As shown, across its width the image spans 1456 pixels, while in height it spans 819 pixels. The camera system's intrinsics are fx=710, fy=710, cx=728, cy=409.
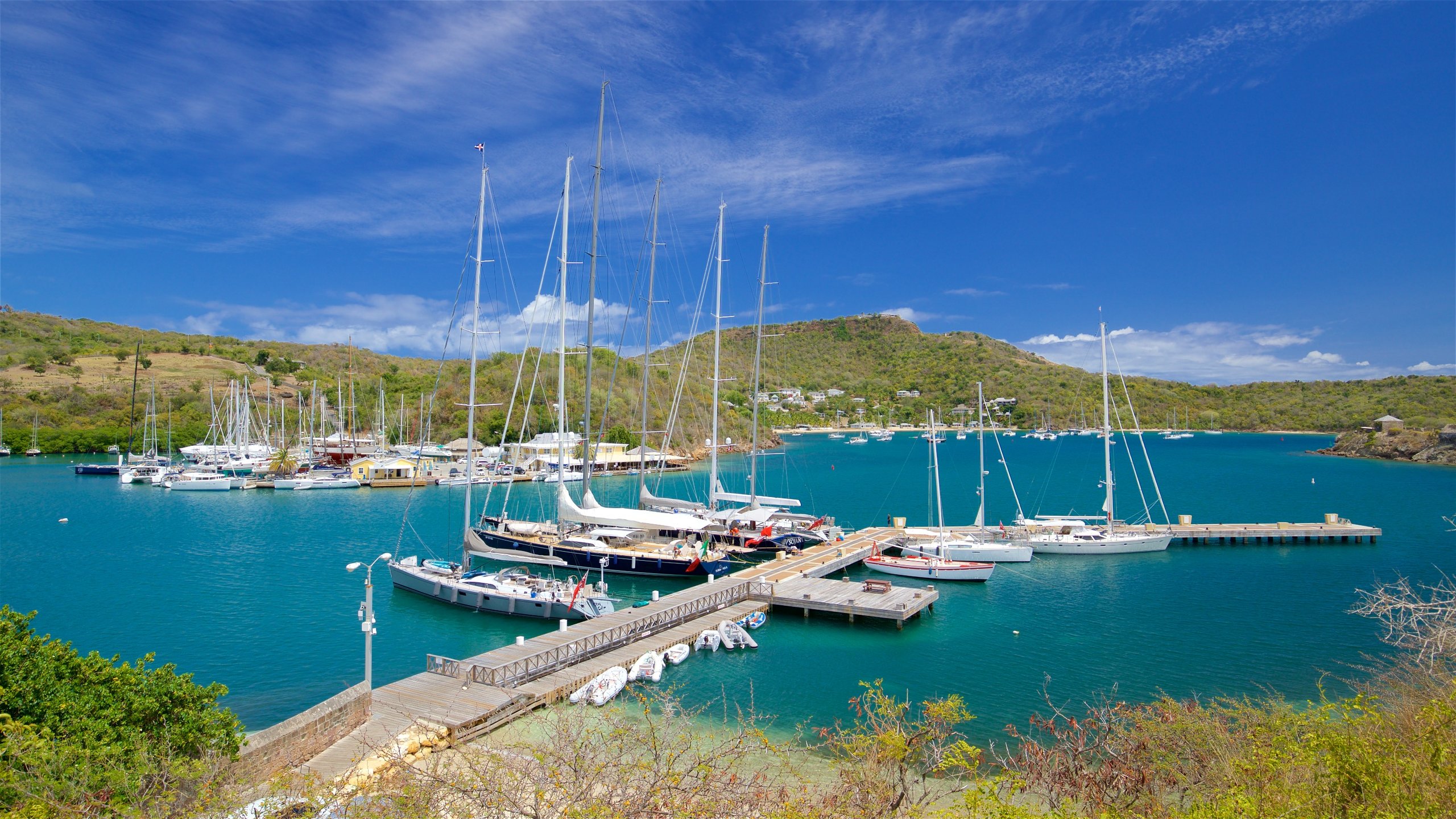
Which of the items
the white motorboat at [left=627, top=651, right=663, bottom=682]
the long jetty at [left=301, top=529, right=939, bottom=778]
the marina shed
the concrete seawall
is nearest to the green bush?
the concrete seawall

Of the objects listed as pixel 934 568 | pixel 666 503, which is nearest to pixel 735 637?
pixel 934 568

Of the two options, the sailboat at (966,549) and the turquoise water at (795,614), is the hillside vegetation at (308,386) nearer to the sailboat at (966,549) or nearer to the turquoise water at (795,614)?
the sailboat at (966,549)

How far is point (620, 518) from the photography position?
114 ft

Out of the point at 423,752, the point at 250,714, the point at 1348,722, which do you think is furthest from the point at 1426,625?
the point at 250,714

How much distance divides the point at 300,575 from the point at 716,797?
34923mm

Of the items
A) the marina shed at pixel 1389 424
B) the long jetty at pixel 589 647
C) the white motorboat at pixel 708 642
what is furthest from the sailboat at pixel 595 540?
the marina shed at pixel 1389 424

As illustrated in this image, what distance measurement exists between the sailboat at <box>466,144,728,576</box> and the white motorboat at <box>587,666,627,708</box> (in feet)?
37.9

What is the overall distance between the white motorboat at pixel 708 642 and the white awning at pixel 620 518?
33.0 ft

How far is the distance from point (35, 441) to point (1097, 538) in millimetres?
132074

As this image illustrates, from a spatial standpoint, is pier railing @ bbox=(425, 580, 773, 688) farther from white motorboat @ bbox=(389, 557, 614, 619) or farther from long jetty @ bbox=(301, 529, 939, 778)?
white motorboat @ bbox=(389, 557, 614, 619)

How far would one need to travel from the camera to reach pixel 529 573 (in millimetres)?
32750

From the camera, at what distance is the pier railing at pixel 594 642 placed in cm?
1981

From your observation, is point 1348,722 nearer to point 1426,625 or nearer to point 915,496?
point 1426,625

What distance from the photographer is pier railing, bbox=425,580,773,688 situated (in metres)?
19.8
